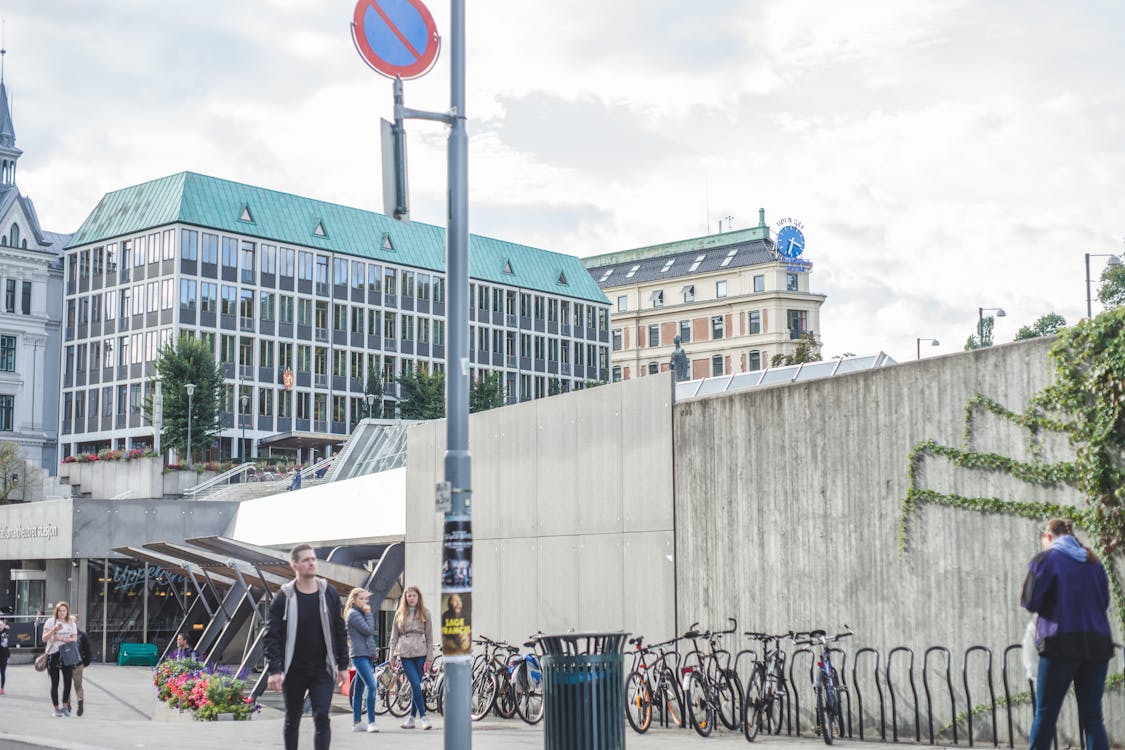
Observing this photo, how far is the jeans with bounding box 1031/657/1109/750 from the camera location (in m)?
9.30

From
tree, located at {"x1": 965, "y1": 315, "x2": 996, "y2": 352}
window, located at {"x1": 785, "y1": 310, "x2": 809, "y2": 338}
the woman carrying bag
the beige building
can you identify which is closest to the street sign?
the woman carrying bag

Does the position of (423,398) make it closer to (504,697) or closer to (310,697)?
(504,697)

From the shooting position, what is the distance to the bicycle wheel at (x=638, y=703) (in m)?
15.2

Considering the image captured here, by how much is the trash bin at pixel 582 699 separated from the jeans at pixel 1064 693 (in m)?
2.97

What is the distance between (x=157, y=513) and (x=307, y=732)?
25.2 m

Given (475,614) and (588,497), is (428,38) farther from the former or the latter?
(475,614)

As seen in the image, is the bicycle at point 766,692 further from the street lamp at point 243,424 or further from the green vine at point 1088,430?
the street lamp at point 243,424

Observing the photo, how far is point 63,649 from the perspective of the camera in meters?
20.2

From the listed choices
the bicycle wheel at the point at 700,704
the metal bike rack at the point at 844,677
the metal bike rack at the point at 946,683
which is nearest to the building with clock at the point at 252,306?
the bicycle wheel at the point at 700,704

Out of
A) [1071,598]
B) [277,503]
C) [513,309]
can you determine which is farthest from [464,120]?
[513,309]

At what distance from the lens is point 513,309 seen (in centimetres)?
10381

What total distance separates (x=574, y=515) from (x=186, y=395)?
5387cm

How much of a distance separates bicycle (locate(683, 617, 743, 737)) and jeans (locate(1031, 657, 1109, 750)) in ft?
16.9

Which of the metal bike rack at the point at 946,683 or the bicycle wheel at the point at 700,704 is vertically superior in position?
the metal bike rack at the point at 946,683
